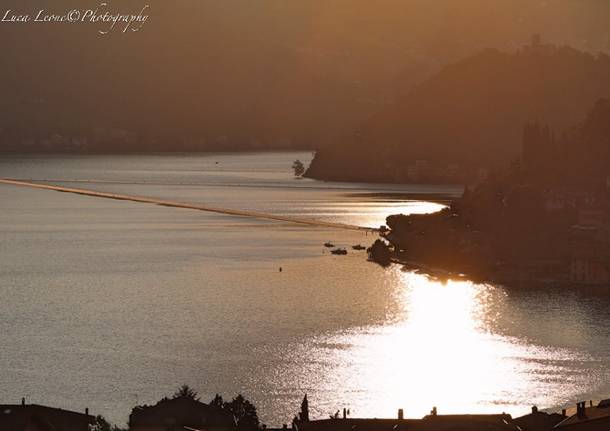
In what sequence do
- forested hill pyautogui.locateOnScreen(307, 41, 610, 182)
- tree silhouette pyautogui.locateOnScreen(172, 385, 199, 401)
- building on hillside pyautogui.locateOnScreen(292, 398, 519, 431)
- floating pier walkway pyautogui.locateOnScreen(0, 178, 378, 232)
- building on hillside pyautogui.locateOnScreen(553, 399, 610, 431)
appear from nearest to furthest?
building on hillside pyautogui.locateOnScreen(292, 398, 519, 431) < building on hillside pyautogui.locateOnScreen(553, 399, 610, 431) < tree silhouette pyautogui.locateOnScreen(172, 385, 199, 401) < floating pier walkway pyautogui.locateOnScreen(0, 178, 378, 232) < forested hill pyautogui.locateOnScreen(307, 41, 610, 182)

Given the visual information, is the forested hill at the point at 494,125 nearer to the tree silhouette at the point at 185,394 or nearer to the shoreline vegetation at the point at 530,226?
the shoreline vegetation at the point at 530,226

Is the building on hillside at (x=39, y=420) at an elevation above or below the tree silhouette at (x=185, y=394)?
below

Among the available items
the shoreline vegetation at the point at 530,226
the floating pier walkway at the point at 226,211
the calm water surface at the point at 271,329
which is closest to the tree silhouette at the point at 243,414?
the calm water surface at the point at 271,329

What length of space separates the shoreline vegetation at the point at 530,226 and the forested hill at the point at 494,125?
79.9m

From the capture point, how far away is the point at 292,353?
4247 centimetres

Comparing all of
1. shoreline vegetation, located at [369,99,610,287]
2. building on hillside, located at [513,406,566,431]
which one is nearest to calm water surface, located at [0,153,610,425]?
shoreline vegetation, located at [369,99,610,287]

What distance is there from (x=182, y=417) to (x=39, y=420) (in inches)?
109

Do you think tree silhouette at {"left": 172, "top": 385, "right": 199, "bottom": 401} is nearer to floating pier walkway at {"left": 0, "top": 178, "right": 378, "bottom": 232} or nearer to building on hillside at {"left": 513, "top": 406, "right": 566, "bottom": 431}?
building on hillside at {"left": 513, "top": 406, "right": 566, "bottom": 431}

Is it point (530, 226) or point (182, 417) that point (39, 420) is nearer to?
point (182, 417)

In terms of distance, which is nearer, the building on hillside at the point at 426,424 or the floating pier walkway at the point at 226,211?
the building on hillside at the point at 426,424

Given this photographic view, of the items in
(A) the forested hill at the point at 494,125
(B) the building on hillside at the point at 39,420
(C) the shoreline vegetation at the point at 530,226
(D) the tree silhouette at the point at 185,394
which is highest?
(A) the forested hill at the point at 494,125

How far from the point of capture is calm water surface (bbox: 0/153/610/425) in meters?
36.6

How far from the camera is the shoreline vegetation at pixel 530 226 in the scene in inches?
2657

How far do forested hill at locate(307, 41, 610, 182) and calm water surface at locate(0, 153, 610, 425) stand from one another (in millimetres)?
95709
